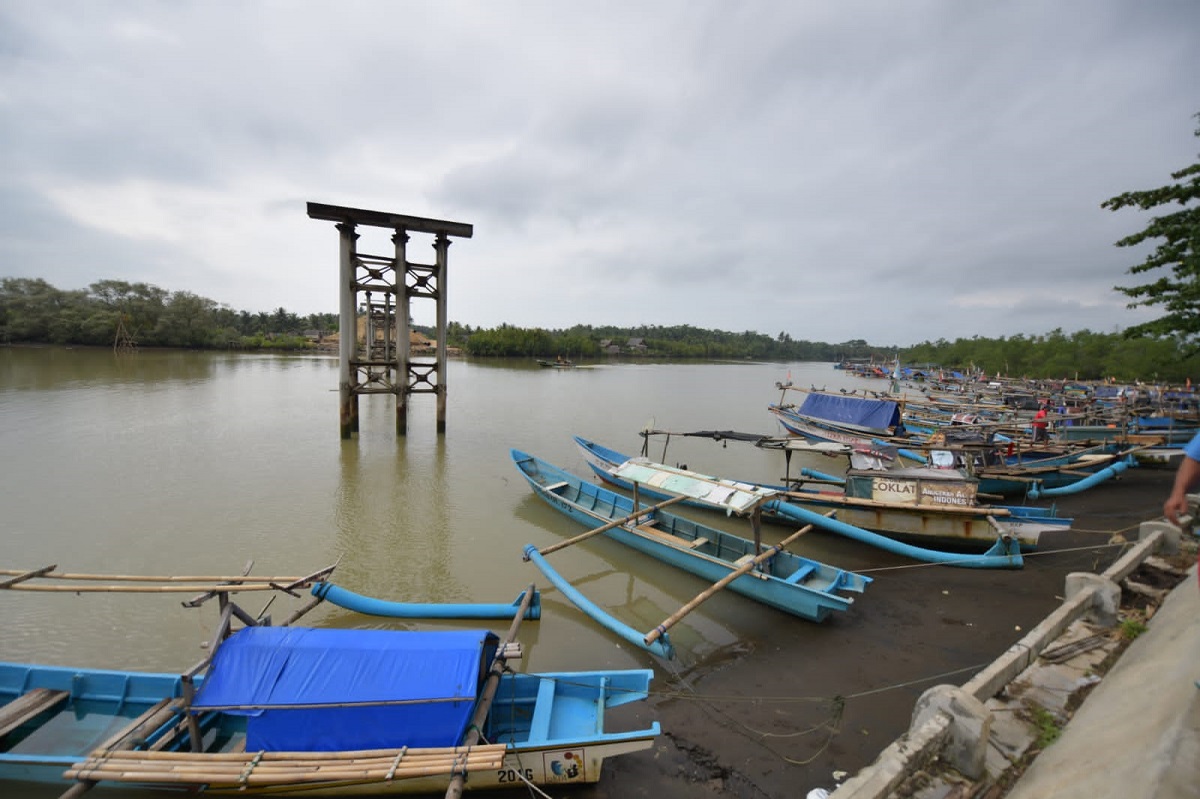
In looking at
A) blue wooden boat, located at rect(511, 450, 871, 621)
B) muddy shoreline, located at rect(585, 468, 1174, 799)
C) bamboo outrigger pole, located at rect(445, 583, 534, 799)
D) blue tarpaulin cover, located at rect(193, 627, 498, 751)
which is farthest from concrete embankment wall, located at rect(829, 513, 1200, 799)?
blue tarpaulin cover, located at rect(193, 627, 498, 751)

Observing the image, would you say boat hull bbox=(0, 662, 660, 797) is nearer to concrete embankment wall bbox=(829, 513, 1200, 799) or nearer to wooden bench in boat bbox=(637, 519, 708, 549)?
concrete embankment wall bbox=(829, 513, 1200, 799)

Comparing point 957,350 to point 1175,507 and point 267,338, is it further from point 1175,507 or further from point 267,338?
point 267,338

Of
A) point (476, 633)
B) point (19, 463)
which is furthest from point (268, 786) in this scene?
point (19, 463)

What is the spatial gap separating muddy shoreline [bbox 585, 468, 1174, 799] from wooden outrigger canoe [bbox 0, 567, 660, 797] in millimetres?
940

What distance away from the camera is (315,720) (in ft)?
14.5

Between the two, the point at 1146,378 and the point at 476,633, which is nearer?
the point at 476,633

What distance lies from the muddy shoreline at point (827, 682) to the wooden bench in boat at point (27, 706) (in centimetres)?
547

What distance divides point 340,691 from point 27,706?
336cm

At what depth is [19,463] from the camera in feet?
48.8

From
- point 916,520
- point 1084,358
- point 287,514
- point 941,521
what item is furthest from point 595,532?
point 1084,358

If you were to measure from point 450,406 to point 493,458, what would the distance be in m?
13.9

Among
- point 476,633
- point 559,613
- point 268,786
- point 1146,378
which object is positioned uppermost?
point 1146,378

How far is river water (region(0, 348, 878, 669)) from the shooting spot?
7.82 metres

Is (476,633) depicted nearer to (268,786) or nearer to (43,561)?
(268,786)
